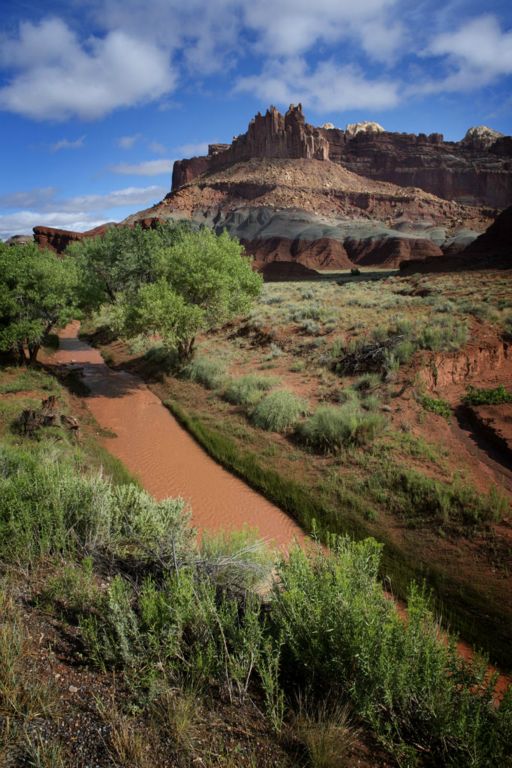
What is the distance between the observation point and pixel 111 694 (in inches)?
137

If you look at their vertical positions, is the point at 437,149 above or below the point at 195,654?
above

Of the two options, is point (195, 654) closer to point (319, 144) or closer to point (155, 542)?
point (155, 542)

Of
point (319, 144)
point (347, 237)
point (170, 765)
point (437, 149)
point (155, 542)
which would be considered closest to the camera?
point (170, 765)

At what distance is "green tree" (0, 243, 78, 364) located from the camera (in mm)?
17953

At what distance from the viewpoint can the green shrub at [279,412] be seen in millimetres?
13734

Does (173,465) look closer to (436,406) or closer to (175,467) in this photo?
(175,467)

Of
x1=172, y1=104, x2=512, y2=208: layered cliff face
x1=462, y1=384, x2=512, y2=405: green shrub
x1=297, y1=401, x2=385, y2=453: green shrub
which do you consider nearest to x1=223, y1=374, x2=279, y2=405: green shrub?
x1=297, y1=401, x2=385, y2=453: green shrub

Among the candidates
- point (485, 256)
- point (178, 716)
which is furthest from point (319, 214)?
point (178, 716)

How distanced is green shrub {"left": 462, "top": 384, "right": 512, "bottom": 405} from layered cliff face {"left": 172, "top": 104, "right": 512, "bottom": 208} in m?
130

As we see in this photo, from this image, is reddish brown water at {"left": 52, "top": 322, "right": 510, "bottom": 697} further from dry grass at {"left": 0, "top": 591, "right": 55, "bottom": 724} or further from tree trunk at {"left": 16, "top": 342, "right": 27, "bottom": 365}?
tree trunk at {"left": 16, "top": 342, "right": 27, "bottom": 365}

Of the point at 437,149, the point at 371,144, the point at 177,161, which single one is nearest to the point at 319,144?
the point at 371,144

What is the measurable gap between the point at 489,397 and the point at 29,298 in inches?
786

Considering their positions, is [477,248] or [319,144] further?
[319,144]

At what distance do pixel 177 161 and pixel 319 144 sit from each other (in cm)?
6326
